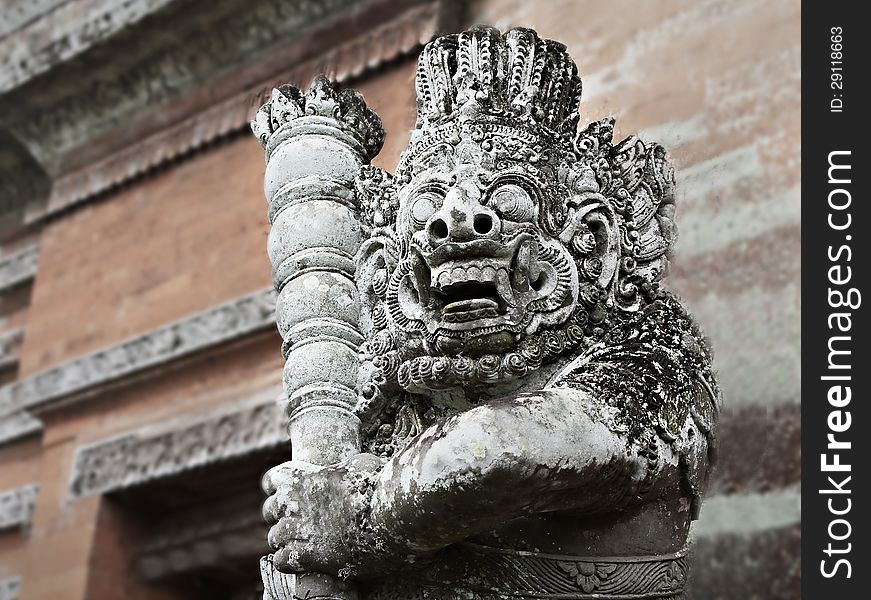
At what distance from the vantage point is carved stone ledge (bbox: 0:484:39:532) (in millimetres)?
5051

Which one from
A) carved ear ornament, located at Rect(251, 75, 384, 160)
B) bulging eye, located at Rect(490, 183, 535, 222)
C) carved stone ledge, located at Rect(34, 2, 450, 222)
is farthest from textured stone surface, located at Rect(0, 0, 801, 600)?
bulging eye, located at Rect(490, 183, 535, 222)

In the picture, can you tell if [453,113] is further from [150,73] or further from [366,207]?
[150,73]

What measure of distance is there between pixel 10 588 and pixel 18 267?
161cm

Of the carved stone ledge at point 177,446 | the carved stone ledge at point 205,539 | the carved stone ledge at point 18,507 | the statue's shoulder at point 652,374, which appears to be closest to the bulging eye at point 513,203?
the statue's shoulder at point 652,374

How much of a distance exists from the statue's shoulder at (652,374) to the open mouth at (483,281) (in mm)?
110

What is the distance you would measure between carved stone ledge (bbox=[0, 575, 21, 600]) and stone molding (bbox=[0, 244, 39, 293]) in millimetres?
1475

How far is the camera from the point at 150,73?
5062mm

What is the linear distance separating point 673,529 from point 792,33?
2.17 metres

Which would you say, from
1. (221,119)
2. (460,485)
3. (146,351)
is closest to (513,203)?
(460,485)

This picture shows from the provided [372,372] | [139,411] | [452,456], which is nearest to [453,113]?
[372,372]

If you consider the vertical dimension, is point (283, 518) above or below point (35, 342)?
below

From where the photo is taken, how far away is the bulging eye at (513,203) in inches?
60.8

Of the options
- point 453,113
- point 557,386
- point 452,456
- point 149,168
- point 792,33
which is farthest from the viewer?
point 149,168

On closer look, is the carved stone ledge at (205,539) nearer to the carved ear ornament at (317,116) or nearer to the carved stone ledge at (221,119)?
the carved stone ledge at (221,119)
